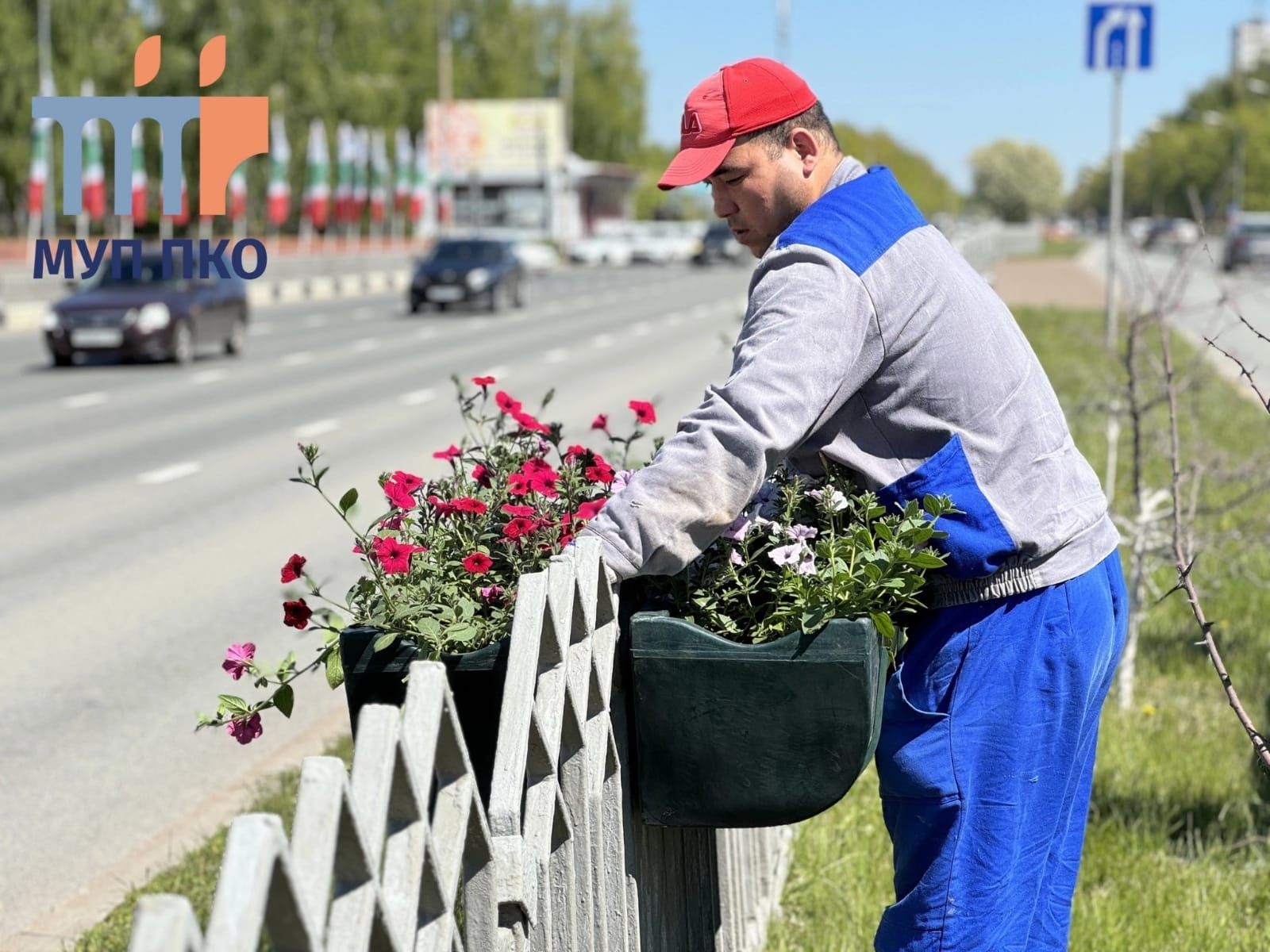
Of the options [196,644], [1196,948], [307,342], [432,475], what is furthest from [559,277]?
[1196,948]

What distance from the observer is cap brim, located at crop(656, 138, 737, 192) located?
2.58 meters

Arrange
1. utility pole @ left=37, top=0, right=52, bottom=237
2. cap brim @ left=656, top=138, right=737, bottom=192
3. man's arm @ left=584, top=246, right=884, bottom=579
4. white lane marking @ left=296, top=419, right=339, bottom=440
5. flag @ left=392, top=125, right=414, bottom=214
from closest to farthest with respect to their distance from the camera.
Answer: man's arm @ left=584, top=246, right=884, bottom=579 < cap brim @ left=656, top=138, right=737, bottom=192 < white lane marking @ left=296, top=419, right=339, bottom=440 < utility pole @ left=37, top=0, right=52, bottom=237 < flag @ left=392, top=125, right=414, bottom=214

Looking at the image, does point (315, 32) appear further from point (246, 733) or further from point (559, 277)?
point (246, 733)

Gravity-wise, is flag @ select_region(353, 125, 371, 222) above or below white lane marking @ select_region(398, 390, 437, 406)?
above

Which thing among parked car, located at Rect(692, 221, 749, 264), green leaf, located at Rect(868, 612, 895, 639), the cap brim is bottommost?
parked car, located at Rect(692, 221, 749, 264)

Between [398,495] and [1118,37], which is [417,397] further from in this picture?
[398,495]

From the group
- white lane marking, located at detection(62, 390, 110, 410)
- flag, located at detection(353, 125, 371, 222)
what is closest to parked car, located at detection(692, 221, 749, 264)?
flag, located at detection(353, 125, 371, 222)

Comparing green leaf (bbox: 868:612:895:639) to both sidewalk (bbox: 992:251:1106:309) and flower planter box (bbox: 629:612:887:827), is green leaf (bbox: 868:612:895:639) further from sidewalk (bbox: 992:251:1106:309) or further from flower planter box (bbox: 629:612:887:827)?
sidewalk (bbox: 992:251:1106:309)

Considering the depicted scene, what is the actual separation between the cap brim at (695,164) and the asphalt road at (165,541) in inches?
68.2

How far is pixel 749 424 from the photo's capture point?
2.45 meters

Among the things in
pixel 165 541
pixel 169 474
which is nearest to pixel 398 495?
pixel 165 541

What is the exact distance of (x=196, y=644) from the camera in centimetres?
712

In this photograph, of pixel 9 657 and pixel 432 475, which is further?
pixel 432 475

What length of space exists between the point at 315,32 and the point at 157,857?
63248mm
